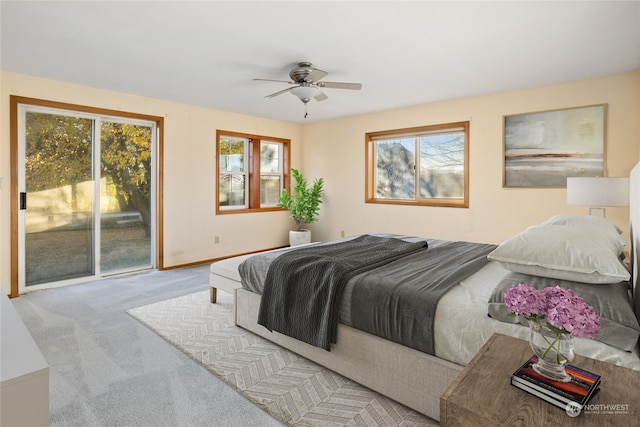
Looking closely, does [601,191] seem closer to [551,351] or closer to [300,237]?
[551,351]

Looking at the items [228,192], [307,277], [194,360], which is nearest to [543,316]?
[307,277]

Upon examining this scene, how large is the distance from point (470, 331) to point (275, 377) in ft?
4.01

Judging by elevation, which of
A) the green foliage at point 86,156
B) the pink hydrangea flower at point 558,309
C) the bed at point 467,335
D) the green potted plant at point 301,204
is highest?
the green foliage at point 86,156

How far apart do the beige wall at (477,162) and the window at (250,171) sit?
1.96ft

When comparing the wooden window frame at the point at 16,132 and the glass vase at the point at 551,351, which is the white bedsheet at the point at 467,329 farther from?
the wooden window frame at the point at 16,132

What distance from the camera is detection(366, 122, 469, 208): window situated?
485 centimetres

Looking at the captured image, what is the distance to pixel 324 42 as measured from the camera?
287cm

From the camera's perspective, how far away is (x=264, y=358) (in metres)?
2.42

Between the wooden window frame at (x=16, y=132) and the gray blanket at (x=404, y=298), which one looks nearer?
the gray blanket at (x=404, y=298)

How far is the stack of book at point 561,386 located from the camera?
930 millimetres

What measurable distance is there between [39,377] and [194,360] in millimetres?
1440

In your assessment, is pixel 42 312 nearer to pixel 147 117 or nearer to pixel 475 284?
pixel 147 117

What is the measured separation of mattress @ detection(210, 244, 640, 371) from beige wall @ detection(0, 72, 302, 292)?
4198 millimetres

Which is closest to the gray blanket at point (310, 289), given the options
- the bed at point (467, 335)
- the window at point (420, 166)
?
the bed at point (467, 335)
